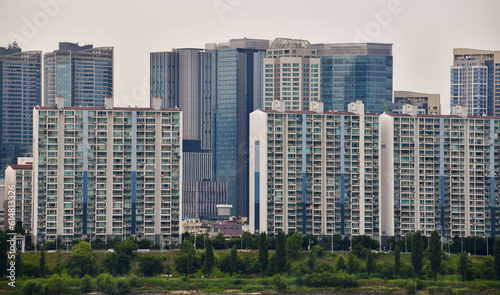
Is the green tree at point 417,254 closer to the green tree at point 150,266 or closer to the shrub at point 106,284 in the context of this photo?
the green tree at point 150,266

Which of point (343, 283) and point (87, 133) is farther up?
point (87, 133)

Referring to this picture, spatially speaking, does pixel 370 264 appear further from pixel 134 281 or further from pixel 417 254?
pixel 134 281

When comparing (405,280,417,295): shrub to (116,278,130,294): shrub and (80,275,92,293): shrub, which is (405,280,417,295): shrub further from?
(80,275,92,293): shrub

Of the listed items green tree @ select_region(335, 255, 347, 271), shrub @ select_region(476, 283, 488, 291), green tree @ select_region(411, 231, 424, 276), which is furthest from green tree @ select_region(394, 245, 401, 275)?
shrub @ select_region(476, 283, 488, 291)

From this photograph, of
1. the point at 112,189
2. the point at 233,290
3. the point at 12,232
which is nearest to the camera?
the point at 233,290

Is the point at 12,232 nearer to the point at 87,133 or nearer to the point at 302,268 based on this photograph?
the point at 87,133

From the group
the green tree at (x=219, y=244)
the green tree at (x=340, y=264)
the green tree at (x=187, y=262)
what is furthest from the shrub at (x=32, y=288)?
the green tree at (x=340, y=264)

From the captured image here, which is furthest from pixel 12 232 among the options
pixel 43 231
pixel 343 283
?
pixel 343 283
